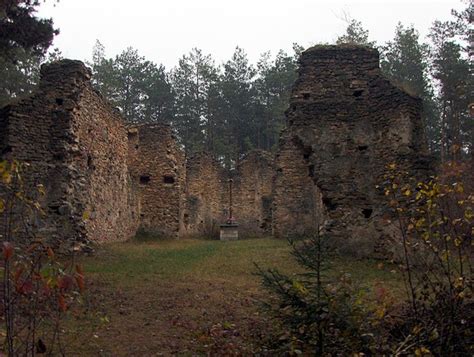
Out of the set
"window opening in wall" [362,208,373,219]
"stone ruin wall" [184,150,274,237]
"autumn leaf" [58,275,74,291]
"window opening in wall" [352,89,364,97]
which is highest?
"window opening in wall" [352,89,364,97]

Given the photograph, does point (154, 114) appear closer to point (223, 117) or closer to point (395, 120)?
point (223, 117)

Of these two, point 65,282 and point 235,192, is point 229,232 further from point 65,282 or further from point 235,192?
point 65,282

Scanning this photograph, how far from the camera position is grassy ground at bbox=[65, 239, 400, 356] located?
19.4ft

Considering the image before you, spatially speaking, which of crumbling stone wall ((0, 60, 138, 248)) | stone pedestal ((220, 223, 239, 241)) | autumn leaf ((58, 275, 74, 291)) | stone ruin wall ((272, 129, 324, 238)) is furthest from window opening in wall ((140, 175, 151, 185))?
autumn leaf ((58, 275, 74, 291))

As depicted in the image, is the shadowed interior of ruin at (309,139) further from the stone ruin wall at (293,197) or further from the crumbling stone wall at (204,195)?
the crumbling stone wall at (204,195)

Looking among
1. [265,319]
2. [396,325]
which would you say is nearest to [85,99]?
[265,319]

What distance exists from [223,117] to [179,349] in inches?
1600

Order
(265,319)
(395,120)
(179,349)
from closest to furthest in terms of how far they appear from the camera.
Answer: (179,349) < (265,319) < (395,120)

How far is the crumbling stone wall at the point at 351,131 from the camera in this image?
39.2 ft

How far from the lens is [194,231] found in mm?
24844

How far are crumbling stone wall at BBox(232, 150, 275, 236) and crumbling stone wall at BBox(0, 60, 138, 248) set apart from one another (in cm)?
1215

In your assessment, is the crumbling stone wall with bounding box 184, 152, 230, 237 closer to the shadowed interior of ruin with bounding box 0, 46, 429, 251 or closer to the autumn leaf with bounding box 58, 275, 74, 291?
the shadowed interior of ruin with bounding box 0, 46, 429, 251

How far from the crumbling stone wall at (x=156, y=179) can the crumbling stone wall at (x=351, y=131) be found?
8.76 metres

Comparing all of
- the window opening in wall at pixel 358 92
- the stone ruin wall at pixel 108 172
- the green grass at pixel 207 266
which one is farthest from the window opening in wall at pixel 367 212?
the stone ruin wall at pixel 108 172
